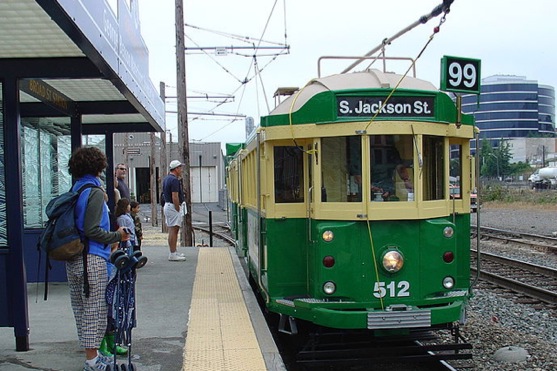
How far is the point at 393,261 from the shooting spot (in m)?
6.20

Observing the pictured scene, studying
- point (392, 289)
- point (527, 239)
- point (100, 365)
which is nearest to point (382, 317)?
point (392, 289)

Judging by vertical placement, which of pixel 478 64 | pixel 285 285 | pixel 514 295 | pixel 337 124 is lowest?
pixel 514 295

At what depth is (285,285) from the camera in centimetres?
684

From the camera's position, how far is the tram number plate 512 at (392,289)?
6.22 meters

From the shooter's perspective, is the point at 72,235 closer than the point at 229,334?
Yes

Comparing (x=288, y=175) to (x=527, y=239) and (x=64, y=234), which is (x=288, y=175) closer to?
(x=64, y=234)

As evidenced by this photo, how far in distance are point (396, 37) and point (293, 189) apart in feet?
10.4

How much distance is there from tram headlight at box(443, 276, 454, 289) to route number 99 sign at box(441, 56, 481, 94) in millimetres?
1821

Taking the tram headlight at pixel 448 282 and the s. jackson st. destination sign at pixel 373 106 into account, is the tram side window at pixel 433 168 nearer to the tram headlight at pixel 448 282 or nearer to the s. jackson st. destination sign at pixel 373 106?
the s. jackson st. destination sign at pixel 373 106

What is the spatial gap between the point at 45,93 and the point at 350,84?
3.35 m

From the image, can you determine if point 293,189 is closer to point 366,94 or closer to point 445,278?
point 366,94

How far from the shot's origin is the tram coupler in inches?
265

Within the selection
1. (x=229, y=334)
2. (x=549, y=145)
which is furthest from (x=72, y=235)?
(x=549, y=145)

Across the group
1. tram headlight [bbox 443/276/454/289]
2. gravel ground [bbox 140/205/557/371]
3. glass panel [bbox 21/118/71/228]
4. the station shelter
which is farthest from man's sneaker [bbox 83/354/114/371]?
glass panel [bbox 21/118/71/228]
